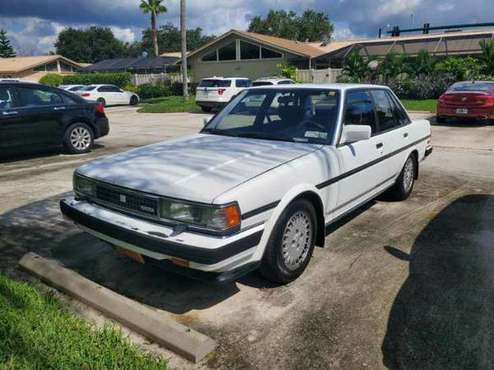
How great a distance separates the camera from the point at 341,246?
450 cm

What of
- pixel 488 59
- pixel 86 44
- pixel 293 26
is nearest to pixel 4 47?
pixel 86 44

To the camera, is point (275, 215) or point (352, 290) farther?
point (352, 290)

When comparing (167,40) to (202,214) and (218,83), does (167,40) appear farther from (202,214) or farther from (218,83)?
(202,214)

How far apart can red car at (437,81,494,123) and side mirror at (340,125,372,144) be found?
10.9 metres

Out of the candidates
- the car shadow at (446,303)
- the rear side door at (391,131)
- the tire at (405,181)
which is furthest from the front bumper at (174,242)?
the tire at (405,181)

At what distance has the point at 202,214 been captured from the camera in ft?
9.77

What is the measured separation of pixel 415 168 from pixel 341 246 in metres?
2.41

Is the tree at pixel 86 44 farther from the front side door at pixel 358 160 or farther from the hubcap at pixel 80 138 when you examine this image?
the front side door at pixel 358 160

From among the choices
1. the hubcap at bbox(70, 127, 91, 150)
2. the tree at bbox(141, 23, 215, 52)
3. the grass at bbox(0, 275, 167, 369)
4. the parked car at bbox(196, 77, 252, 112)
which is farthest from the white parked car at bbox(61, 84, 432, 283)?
the tree at bbox(141, 23, 215, 52)

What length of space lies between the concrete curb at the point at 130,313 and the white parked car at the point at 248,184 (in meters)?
0.35

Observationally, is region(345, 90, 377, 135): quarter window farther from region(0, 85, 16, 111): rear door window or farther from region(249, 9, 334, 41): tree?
region(249, 9, 334, 41): tree

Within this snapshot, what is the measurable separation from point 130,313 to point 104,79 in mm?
38714

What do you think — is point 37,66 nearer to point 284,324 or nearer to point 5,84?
point 5,84

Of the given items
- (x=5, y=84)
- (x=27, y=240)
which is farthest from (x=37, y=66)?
(x=27, y=240)
